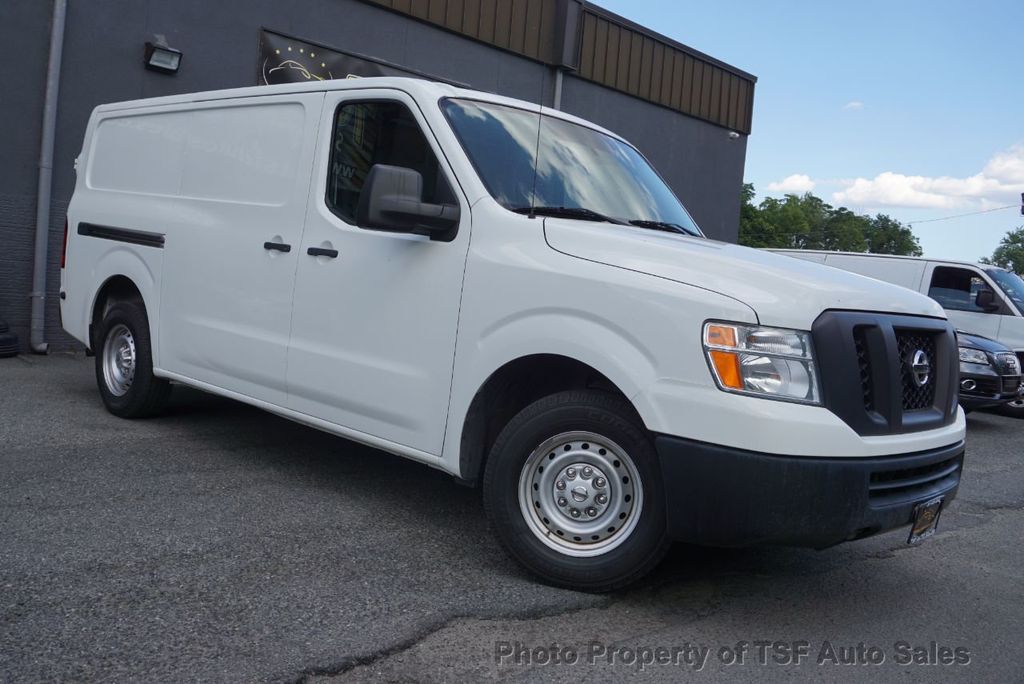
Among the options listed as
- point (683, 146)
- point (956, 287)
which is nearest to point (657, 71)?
point (683, 146)

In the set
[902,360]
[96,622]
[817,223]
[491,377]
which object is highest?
[817,223]

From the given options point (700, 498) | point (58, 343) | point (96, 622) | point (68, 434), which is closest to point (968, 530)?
point (700, 498)

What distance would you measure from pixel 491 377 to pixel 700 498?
42.7 inches

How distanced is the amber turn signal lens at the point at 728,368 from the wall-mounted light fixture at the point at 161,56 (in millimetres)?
8203

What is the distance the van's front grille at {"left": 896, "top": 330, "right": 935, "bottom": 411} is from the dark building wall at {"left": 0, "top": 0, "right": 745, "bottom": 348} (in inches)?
190

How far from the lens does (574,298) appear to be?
3818 millimetres

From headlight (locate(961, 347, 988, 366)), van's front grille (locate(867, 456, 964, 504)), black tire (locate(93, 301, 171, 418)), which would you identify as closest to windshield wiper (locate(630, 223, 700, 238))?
van's front grille (locate(867, 456, 964, 504))

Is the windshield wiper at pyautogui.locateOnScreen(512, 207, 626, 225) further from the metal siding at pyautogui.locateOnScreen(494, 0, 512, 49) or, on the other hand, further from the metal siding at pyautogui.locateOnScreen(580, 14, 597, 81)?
the metal siding at pyautogui.locateOnScreen(580, 14, 597, 81)

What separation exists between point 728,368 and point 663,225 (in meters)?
1.57

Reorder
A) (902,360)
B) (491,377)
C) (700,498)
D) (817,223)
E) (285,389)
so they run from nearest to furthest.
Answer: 1. (700,498)
2. (902,360)
3. (491,377)
4. (285,389)
5. (817,223)

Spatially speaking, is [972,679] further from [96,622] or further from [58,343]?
[58,343]

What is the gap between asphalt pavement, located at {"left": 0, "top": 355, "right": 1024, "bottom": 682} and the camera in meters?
3.15

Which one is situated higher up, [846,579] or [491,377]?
[491,377]

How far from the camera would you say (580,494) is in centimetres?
384
